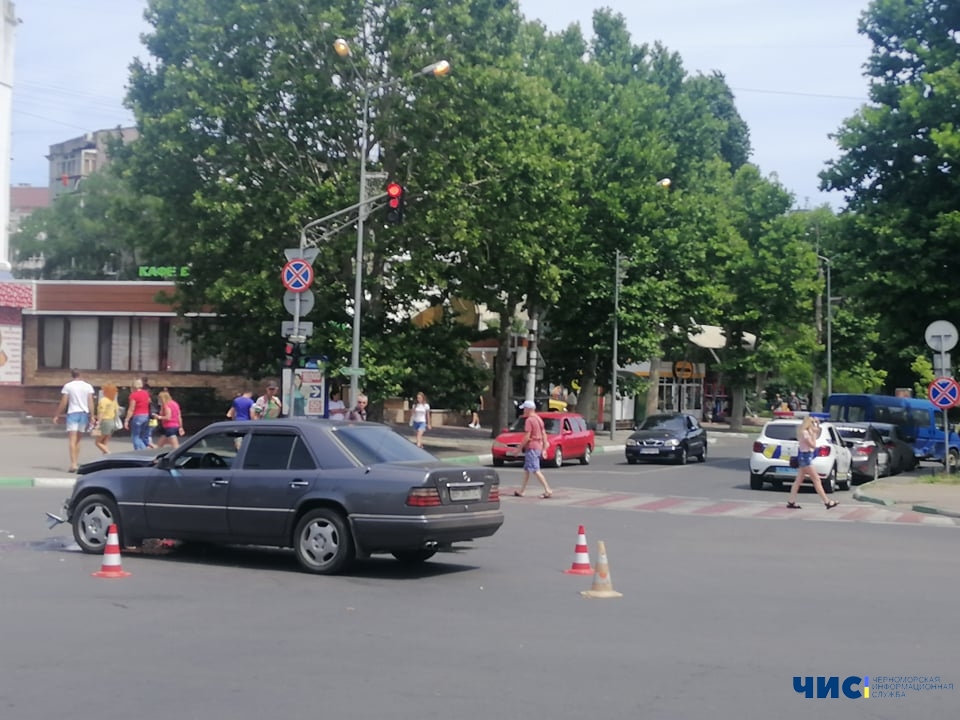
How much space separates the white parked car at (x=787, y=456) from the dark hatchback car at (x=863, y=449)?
184 centimetres

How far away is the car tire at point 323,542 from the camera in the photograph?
500 inches

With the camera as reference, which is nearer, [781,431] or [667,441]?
[781,431]

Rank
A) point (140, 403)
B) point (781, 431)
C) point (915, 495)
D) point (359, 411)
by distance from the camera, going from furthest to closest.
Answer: point (359, 411) < point (140, 403) < point (781, 431) < point (915, 495)

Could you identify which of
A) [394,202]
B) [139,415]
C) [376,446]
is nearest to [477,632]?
[376,446]

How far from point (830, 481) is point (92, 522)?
1855 centimetres

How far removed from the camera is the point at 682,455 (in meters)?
39.0

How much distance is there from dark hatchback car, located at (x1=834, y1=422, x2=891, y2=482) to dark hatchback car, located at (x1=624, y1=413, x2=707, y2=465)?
6452 millimetres

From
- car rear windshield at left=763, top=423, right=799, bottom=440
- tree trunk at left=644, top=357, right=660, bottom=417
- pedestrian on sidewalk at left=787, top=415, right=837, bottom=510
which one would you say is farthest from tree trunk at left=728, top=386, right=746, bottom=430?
pedestrian on sidewalk at left=787, top=415, right=837, bottom=510

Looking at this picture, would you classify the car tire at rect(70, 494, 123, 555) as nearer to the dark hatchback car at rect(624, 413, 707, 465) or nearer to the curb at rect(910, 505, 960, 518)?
the curb at rect(910, 505, 960, 518)

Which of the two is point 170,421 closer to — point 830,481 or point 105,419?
point 105,419

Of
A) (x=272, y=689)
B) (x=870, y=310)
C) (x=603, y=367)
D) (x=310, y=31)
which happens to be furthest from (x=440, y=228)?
(x=272, y=689)

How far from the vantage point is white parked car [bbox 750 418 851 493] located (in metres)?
27.9

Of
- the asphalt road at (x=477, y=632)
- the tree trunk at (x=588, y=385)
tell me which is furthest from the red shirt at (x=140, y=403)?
the tree trunk at (x=588, y=385)

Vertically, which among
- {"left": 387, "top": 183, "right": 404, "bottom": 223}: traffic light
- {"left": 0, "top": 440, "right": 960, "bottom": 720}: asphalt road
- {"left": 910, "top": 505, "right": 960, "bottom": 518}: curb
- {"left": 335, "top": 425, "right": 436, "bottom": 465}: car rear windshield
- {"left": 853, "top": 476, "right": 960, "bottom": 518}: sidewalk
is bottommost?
{"left": 0, "top": 440, "right": 960, "bottom": 720}: asphalt road
